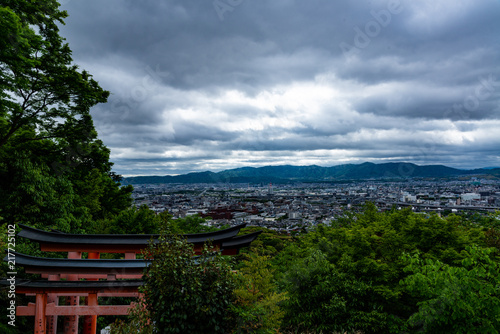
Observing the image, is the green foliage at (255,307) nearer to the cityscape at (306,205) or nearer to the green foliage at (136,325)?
the green foliage at (136,325)

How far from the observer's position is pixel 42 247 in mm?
8078

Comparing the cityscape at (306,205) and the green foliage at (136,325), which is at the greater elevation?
the green foliage at (136,325)

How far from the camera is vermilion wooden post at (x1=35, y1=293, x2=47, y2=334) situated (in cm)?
713

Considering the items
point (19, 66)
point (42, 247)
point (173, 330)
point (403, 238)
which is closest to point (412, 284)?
point (403, 238)

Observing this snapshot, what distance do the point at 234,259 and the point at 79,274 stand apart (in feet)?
14.7

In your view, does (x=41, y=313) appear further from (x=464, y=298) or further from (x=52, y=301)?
(x=464, y=298)

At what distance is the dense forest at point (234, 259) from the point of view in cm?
531

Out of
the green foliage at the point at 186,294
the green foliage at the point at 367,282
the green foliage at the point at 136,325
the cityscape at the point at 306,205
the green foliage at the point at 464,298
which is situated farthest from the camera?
the cityscape at the point at 306,205

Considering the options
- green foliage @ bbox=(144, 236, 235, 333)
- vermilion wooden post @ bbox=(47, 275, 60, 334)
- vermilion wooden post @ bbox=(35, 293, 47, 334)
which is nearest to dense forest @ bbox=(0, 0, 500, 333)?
green foliage @ bbox=(144, 236, 235, 333)

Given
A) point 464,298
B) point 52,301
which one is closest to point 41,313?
point 52,301

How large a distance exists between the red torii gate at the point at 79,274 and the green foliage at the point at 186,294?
60.4 inches

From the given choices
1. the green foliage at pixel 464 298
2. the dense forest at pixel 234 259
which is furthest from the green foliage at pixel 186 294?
the green foliage at pixel 464 298

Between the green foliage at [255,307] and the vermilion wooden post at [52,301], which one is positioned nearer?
the green foliage at [255,307]

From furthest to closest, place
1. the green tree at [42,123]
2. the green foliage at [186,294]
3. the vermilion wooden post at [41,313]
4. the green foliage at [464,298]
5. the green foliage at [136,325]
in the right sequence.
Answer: the green tree at [42,123]
the vermilion wooden post at [41,313]
the green foliage at [464,298]
the green foliage at [136,325]
the green foliage at [186,294]
